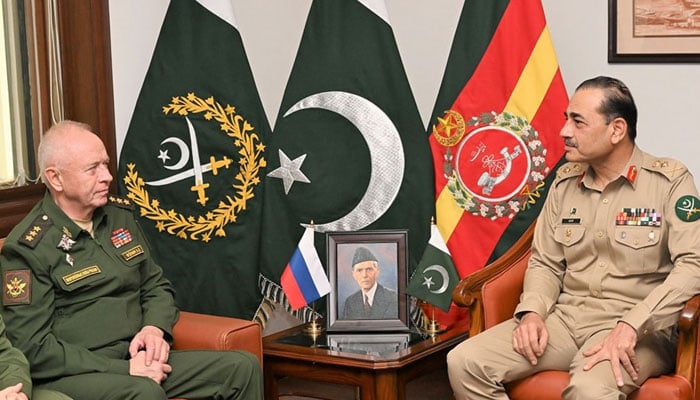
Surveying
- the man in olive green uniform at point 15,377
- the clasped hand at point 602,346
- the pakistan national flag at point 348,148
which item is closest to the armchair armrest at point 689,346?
the clasped hand at point 602,346

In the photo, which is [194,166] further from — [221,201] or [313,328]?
[313,328]

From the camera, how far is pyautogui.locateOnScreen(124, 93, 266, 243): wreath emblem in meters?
4.00

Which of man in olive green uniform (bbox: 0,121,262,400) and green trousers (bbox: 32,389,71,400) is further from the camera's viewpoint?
man in olive green uniform (bbox: 0,121,262,400)

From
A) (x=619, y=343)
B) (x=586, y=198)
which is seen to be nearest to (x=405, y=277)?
(x=586, y=198)

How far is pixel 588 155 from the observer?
3314 millimetres

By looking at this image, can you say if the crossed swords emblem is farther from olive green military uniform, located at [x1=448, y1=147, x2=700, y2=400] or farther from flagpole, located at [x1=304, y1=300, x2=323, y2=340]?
olive green military uniform, located at [x1=448, y1=147, x2=700, y2=400]

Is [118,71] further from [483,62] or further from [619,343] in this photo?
[619,343]

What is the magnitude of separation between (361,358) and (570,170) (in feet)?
3.01

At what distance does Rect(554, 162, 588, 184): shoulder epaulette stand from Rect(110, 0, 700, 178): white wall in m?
0.61

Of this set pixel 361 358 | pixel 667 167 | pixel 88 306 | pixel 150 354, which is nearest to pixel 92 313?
pixel 88 306

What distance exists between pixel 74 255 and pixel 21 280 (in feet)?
0.63

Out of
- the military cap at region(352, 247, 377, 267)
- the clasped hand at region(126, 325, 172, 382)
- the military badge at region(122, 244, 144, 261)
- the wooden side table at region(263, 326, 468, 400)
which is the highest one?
the military badge at region(122, 244, 144, 261)

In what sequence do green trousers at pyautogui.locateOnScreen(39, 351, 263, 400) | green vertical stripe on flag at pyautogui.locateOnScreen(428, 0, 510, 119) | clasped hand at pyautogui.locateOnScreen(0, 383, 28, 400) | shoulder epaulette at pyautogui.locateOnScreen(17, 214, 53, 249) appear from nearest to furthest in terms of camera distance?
clasped hand at pyautogui.locateOnScreen(0, 383, 28, 400), shoulder epaulette at pyautogui.locateOnScreen(17, 214, 53, 249), green trousers at pyautogui.locateOnScreen(39, 351, 263, 400), green vertical stripe on flag at pyautogui.locateOnScreen(428, 0, 510, 119)

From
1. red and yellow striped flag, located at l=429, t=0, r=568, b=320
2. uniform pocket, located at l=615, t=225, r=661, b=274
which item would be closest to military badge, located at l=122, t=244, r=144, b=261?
red and yellow striped flag, located at l=429, t=0, r=568, b=320
